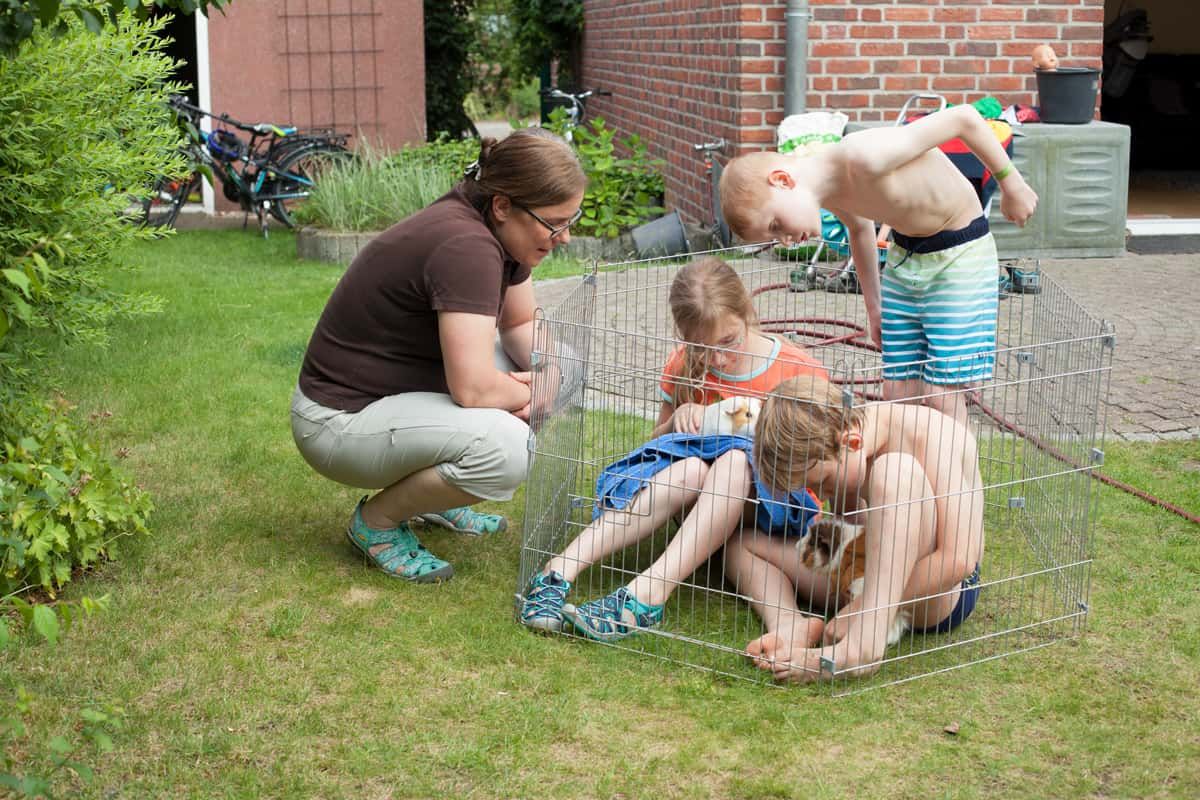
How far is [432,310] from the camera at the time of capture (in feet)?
10.8

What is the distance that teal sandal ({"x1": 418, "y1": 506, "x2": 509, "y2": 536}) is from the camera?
3.80 metres

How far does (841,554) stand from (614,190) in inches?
243

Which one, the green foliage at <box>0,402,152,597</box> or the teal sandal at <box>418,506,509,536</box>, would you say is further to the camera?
the teal sandal at <box>418,506,509,536</box>

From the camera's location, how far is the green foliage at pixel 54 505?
311cm

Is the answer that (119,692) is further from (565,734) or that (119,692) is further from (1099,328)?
(1099,328)

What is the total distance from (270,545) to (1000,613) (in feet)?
6.24

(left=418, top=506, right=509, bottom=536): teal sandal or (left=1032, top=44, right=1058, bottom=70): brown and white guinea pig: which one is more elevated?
(left=1032, top=44, right=1058, bottom=70): brown and white guinea pig

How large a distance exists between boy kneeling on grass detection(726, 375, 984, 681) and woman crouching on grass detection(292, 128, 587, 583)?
2.39ft

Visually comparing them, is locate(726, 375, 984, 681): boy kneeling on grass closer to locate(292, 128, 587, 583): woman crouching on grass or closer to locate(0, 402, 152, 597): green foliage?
locate(292, 128, 587, 583): woman crouching on grass

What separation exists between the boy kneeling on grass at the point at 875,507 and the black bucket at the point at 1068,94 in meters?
4.86

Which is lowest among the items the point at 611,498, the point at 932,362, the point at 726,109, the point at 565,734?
the point at 565,734

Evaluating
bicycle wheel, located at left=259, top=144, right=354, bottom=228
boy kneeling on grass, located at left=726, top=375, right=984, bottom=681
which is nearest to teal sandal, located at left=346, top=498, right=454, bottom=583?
boy kneeling on grass, located at left=726, top=375, right=984, bottom=681

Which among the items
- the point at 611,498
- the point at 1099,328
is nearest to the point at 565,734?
the point at 611,498

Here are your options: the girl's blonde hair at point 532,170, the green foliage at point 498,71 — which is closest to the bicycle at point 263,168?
the green foliage at point 498,71
